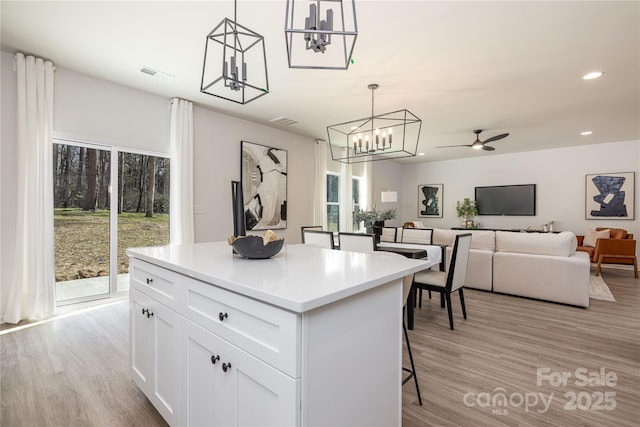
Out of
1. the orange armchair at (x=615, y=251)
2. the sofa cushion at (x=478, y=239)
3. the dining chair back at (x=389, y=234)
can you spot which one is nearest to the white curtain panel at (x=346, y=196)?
the dining chair back at (x=389, y=234)

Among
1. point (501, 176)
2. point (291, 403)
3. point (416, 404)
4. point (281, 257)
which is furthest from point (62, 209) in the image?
point (501, 176)

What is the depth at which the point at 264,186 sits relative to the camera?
5.27 meters

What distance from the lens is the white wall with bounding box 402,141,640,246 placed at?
644cm

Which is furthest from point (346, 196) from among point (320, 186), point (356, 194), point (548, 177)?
point (548, 177)

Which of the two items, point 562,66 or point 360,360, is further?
point 562,66

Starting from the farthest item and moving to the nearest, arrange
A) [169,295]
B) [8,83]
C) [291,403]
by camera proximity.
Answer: [8,83]
[169,295]
[291,403]

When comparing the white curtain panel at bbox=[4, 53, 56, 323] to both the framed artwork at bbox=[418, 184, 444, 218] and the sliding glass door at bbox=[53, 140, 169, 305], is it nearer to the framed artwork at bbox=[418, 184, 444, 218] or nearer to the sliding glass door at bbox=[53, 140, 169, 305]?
the sliding glass door at bbox=[53, 140, 169, 305]

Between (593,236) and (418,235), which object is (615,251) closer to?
(593,236)

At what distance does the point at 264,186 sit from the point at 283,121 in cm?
118

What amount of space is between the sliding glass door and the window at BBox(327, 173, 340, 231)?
144 inches

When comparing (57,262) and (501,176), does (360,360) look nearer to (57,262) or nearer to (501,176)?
(57,262)

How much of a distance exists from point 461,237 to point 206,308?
2.65m

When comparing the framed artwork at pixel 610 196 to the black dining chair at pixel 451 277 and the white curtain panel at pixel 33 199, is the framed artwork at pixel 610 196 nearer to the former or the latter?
the black dining chair at pixel 451 277

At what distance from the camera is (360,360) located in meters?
1.14
